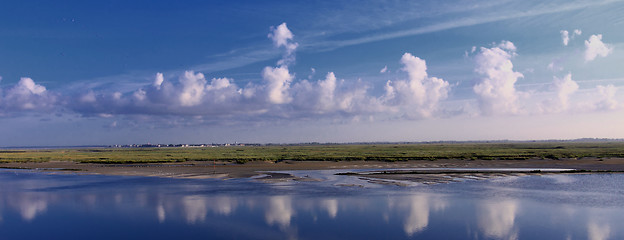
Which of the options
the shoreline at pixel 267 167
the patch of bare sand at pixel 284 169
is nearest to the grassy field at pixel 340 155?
the shoreline at pixel 267 167

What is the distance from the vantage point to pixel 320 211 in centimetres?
2277

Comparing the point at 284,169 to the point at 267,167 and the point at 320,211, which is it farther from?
the point at 320,211

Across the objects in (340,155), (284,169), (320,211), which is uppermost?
(340,155)

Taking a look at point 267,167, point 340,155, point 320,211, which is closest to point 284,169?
point 267,167

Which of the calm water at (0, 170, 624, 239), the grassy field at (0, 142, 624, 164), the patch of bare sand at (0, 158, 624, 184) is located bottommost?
the calm water at (0, 170, 624, 239)

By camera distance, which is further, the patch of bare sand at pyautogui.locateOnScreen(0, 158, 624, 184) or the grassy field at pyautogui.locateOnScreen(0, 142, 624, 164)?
the grassy field at pyautogui.locateOnScreen(0, 142, 624, 164)

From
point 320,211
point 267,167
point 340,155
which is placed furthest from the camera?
point 340,155

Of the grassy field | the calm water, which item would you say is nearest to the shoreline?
the grassy field

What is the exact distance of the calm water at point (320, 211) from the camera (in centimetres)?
1825

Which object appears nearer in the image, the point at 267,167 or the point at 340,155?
the point at 267,167

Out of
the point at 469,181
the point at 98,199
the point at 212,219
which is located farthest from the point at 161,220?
the point at 469,181

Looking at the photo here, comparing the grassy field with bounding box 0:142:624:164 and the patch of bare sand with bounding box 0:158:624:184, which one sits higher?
the grassy field with bounding box 0:142:624:164

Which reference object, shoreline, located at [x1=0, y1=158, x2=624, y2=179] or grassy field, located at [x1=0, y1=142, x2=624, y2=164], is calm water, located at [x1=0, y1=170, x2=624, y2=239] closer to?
shoreline, located at [x1=0, y1=158, x2=624, y2=179]

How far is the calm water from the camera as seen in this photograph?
59.9ft
